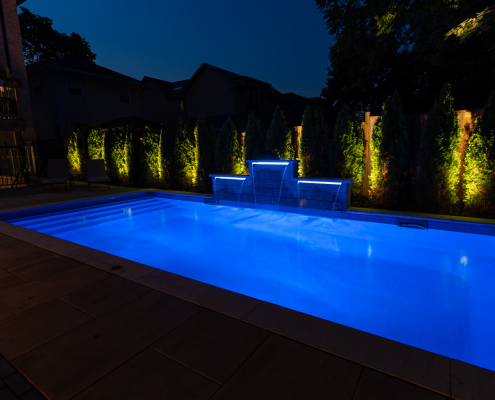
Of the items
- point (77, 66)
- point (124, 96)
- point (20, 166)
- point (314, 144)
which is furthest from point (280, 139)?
point (124, 96)

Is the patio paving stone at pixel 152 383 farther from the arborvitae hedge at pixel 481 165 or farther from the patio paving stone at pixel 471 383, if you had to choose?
the arborvitae hedge at pixel 481 165

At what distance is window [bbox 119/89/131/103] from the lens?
22947 mm

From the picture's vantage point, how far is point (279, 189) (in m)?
7.48

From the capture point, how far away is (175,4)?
334 feet

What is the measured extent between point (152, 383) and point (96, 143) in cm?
1366

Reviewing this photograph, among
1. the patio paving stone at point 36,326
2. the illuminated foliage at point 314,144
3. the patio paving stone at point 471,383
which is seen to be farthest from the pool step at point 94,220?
the patio paving stone at point 471,383

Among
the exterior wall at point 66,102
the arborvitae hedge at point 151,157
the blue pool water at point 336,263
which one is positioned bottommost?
the blue pool water at point 336,263

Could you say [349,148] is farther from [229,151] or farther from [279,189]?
[229,151]

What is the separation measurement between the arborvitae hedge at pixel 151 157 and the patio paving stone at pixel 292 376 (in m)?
10.1

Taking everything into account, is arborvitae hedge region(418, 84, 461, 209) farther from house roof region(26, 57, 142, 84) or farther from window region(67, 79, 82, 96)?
window region(67, 79, 82, 96)

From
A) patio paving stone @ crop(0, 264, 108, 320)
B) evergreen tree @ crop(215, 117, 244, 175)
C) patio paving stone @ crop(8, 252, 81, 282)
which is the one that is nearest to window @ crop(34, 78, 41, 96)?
evergreen tree @ crop(215, 117, 244, 175)

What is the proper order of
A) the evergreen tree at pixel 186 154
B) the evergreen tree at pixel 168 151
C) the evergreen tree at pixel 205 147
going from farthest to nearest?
1. the evergreen tree at pixel 168 151
2. the evergreen tree at pixel 186 154
3. the evergreen tree at pixel 205 147

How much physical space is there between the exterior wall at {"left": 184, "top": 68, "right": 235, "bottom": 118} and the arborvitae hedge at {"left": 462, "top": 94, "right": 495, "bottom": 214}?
19.0 m

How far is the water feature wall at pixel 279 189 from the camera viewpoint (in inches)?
263
